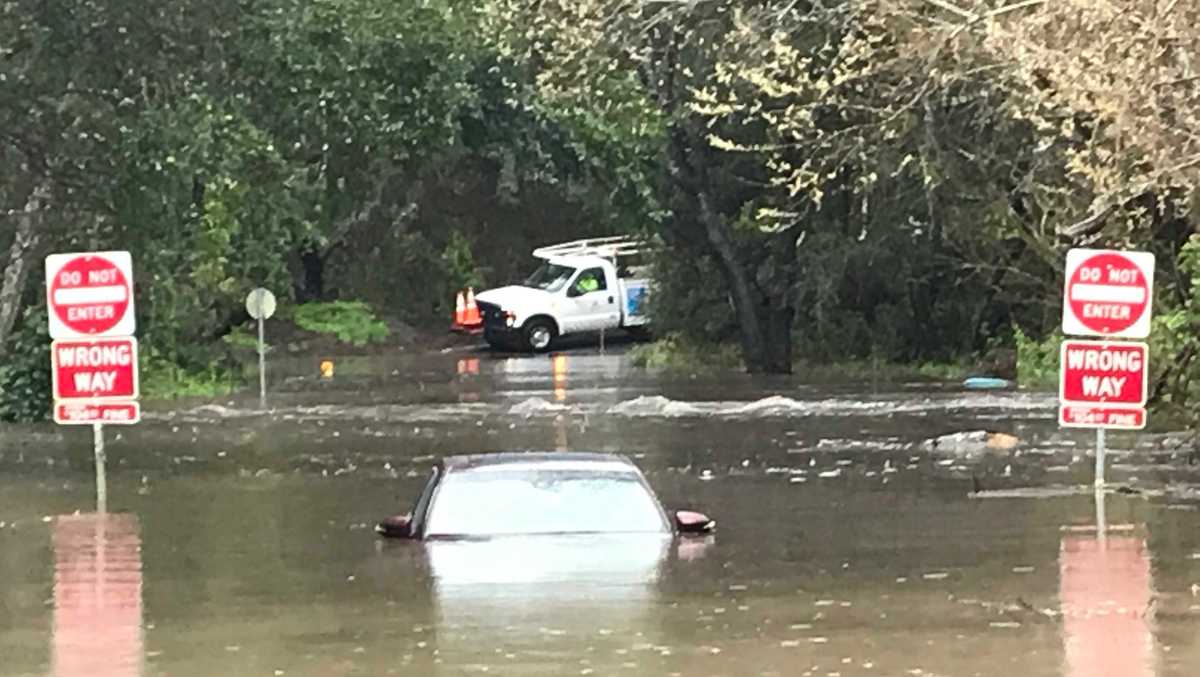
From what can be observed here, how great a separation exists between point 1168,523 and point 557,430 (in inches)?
537

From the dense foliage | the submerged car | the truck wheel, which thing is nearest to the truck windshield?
the truck wheel

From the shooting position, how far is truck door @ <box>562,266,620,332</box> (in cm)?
6044

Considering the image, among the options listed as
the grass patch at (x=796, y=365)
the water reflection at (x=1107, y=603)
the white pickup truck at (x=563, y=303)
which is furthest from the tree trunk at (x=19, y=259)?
the white pickup truck at (x=563, y=303)

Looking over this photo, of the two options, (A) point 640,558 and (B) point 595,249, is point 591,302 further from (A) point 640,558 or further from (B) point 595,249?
(A) point 640,558

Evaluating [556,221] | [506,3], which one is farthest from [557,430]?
[556,221]

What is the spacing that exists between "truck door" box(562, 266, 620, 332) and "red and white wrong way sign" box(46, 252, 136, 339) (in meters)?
40.4

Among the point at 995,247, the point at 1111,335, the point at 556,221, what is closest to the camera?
the point at 1111,335

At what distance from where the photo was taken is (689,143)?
4247 centimetres

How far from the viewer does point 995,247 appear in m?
40.2

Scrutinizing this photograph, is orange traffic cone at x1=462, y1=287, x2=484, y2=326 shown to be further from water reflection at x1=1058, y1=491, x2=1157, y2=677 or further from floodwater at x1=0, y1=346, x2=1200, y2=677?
water reflection at x1=1058, y1=491, x2=1157, y2=677

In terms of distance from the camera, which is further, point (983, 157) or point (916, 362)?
point (916, 362)

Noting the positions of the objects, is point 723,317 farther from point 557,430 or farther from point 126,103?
point 126,103

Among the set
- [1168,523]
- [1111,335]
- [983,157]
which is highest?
[983,157]

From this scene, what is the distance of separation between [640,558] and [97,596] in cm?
323
